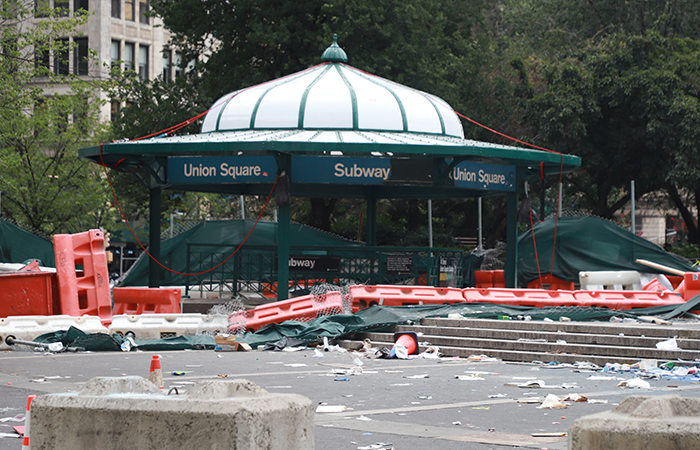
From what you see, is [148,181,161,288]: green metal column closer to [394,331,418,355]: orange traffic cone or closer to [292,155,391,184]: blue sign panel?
[292,155,391,184]: blue sign panel

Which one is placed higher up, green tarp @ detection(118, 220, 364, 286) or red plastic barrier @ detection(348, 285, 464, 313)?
green tarp @ detection(118, 220, 364, 286)

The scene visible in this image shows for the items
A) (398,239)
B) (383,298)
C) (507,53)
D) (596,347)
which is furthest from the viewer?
(507,53)

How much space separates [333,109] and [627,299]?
25.9 ft

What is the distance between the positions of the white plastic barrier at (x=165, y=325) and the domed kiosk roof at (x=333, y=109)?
5685 millimetres

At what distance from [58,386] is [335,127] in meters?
12.3

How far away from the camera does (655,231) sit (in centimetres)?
8288

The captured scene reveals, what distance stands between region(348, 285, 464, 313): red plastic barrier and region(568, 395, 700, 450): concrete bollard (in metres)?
13.2

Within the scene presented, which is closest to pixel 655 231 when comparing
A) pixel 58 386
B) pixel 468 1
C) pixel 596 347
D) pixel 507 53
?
pixel 507 53

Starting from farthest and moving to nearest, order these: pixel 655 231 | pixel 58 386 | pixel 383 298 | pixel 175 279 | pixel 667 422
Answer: pixel 655 231, pixel 175 279, pixel 383 298, pixel 58 386, pixel 667 422

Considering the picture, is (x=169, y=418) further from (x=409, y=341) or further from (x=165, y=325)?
(x=165, y=325)

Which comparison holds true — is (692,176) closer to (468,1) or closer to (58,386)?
(468,1)

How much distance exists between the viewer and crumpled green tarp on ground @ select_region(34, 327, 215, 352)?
13789 mm

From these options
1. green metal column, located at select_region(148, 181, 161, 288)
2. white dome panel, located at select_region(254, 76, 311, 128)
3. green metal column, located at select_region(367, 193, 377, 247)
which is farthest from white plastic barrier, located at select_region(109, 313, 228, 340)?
green metal column, located at select_region(367, 193, 377, 247)

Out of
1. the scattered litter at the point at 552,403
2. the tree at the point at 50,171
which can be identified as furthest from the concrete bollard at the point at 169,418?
the tree at the point at 50,171
